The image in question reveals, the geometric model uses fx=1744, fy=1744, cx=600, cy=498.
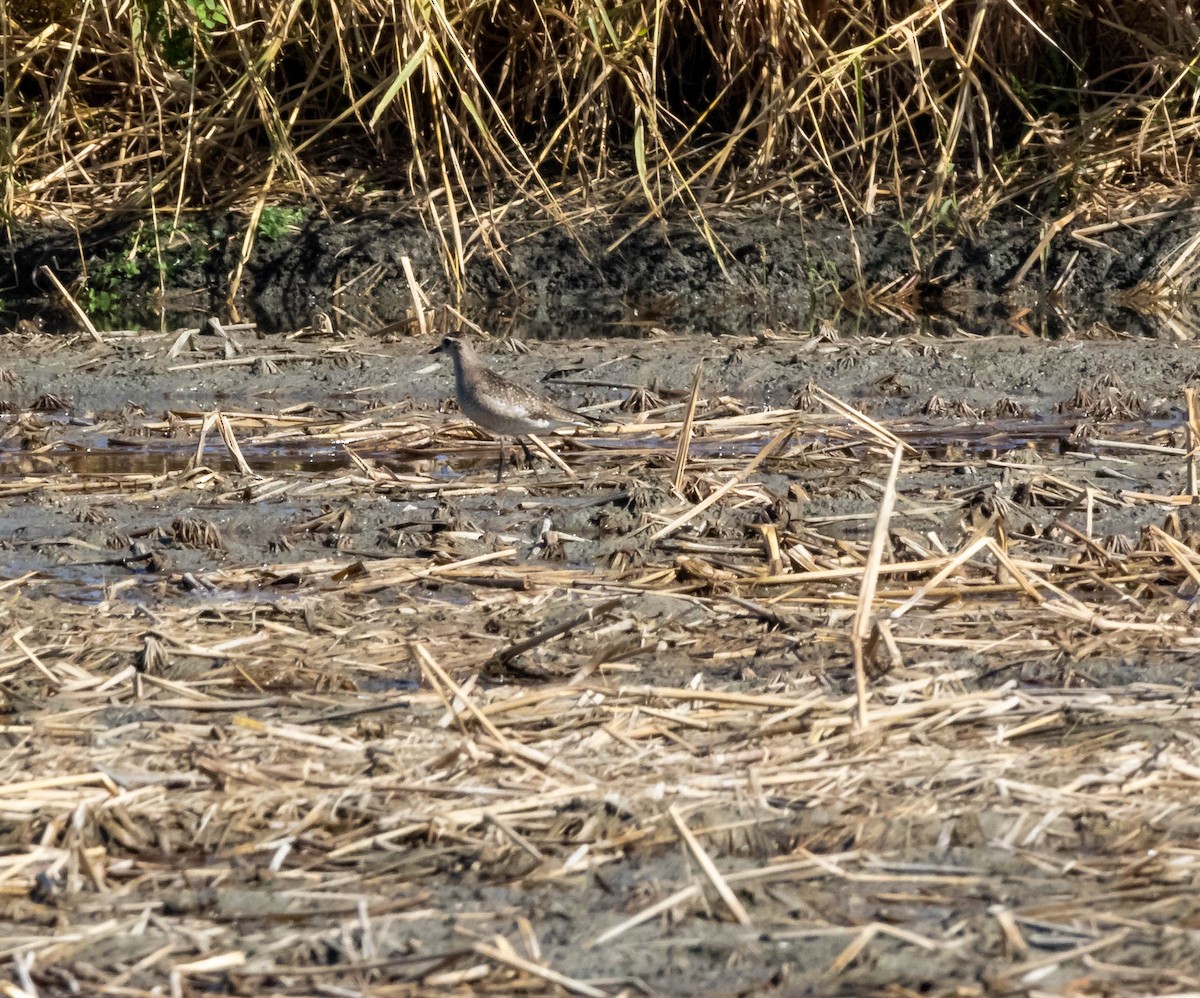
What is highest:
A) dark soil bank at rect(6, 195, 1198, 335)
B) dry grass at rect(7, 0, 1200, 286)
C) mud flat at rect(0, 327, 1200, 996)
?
mud flat at rect(0, 327, 1200, 996)

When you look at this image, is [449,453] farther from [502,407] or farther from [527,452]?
[502,407]

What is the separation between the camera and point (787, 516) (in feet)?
18.3

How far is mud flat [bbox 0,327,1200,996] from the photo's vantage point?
112 inches

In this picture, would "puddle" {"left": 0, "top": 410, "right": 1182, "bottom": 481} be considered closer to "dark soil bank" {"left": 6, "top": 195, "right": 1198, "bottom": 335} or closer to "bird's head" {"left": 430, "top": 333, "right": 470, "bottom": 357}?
"bird's head" {"left": 430, "top": 333, "right": 470, "bottom": 357}

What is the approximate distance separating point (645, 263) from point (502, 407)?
589 centimetres

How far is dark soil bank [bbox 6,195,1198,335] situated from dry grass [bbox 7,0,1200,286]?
0.19m

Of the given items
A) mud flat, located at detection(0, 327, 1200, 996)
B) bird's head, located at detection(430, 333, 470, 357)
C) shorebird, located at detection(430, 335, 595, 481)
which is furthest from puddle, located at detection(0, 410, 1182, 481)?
bird's head, located at detection(430, 333, 470, 357)

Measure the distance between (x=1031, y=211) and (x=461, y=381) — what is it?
22.3 feet

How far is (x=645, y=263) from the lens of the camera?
1239cm

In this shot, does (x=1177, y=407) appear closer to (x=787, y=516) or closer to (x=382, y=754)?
(x=787, y=516)

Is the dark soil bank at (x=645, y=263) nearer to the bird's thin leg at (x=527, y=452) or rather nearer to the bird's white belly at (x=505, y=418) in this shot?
the bird's thin leg at (x=527, y=452)

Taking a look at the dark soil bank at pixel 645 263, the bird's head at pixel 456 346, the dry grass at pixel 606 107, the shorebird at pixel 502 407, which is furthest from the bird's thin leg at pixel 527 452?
the dark soil bank at pixel 645 263

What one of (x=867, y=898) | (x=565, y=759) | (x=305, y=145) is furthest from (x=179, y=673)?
(x=305, y=145)

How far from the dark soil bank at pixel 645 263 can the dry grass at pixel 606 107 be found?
0.63 ft
